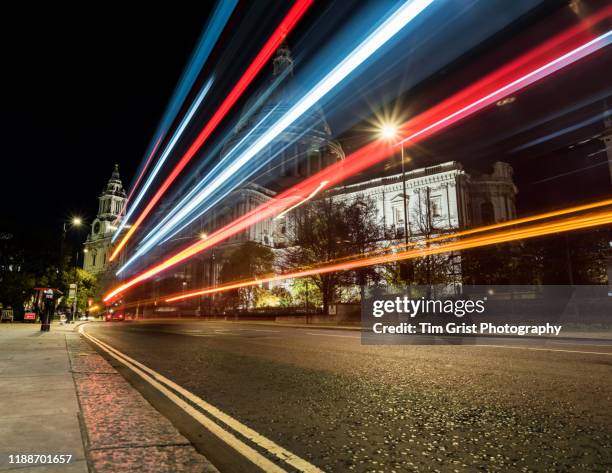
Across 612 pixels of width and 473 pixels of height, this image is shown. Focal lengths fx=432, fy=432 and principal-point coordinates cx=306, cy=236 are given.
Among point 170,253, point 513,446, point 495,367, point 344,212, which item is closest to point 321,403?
point 513,446

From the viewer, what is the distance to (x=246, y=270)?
5484 cm

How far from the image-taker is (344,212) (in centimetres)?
3856

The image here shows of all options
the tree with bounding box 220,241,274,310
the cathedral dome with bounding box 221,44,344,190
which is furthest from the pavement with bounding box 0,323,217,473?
the cathedral dome with bounding box 221,44,344,190

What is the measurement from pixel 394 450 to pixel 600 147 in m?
52.9

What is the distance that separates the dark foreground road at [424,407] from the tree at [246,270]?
4532cm

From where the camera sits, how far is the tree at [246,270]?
53.7 meters

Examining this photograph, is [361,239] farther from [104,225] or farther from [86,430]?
[104,225]

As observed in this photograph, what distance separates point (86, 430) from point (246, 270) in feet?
170

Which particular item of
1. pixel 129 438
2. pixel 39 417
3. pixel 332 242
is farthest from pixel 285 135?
pixel 129 438

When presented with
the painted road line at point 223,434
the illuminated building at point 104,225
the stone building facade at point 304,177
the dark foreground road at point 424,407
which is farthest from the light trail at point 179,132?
the illuminated building at point 104,225

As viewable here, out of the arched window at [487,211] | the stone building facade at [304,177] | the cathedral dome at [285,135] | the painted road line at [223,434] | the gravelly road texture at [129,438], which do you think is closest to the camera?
the gravelly road texture at [129,438]

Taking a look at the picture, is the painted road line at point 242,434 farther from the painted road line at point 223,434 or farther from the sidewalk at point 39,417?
the sidewalk at point 39,417

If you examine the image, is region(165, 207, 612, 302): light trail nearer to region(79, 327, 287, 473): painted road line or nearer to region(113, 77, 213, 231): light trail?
region(113, 77, 213, 231): light trail

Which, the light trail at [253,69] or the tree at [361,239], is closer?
the light trail at [253,69]
